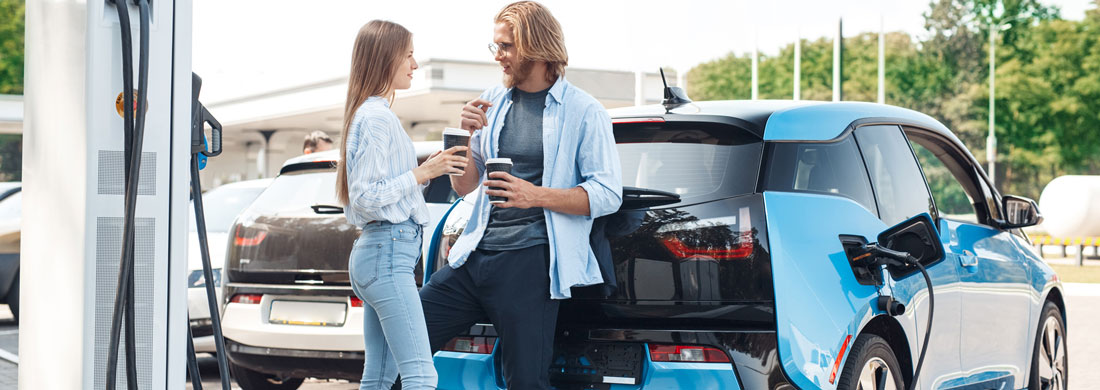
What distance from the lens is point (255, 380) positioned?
272 inches

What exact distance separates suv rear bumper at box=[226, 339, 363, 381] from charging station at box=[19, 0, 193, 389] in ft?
11.7

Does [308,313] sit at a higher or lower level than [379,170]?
lower

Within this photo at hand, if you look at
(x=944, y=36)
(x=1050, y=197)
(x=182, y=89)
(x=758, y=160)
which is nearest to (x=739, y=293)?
(x=758, y=160)

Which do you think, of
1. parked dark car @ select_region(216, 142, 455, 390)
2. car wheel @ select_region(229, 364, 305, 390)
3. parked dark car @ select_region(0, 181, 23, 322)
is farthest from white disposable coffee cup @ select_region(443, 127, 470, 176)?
parked dark car @ select_region(0, 181, 23, 322)

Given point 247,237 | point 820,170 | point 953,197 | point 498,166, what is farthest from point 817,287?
point 247,237

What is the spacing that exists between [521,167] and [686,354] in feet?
2.59

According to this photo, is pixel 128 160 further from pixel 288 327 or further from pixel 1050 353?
pixel 1050 353

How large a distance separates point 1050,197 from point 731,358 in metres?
27.4

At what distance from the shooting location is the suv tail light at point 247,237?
653 centimetres

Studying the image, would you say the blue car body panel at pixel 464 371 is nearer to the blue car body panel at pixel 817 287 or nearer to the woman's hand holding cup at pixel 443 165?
the woman's hand holding cup at pixel 443 165

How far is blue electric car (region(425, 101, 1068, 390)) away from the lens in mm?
3803

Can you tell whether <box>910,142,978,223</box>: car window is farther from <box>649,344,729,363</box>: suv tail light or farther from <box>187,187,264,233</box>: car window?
<box>187,187,264,233</box>: car window

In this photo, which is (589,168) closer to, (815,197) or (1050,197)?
(815,197)

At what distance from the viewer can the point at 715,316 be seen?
383 cm
